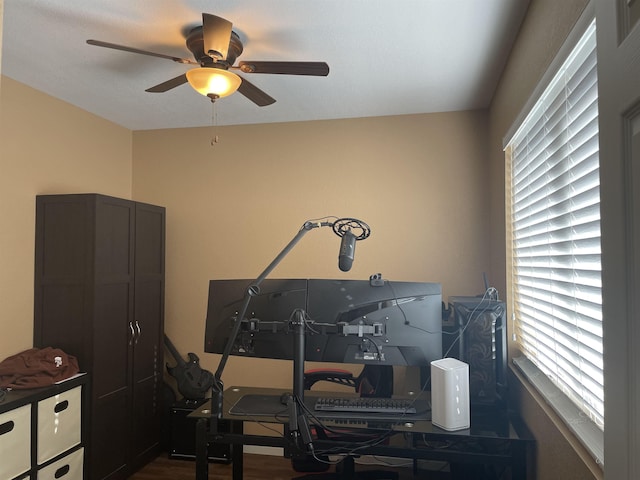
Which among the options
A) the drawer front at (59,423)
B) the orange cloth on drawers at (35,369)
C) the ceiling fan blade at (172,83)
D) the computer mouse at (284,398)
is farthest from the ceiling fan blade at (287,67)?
the drawer front at (59,423)

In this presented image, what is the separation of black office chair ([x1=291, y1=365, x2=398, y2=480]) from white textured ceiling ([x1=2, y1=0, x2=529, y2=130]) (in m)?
1.78

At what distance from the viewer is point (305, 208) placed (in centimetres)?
384

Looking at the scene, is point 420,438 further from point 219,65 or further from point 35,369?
point 35,369

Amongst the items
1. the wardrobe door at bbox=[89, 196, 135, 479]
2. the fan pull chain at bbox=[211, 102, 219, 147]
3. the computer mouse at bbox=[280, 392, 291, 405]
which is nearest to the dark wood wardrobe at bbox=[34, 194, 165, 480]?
the wardrobe door at bbox=[89, 196, 135, 479]

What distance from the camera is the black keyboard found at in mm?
2047

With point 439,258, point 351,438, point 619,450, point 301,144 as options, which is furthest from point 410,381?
point 619,450

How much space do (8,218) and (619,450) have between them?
10.9 ft

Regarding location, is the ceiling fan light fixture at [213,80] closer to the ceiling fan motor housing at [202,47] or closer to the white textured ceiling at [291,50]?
the ceiling fan motor housing at [202,47]

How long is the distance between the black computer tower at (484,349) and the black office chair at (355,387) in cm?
57

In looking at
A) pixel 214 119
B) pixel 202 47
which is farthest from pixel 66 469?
pixel 214 119

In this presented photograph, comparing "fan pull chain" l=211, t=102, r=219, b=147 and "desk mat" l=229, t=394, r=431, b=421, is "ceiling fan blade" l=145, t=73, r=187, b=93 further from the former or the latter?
"desk mat" l=229, t=394, r=431, b=421

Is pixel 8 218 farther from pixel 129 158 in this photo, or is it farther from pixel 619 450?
pixel 619 450

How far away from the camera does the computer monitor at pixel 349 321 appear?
81.1 inches

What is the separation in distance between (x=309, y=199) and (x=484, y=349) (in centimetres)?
208
